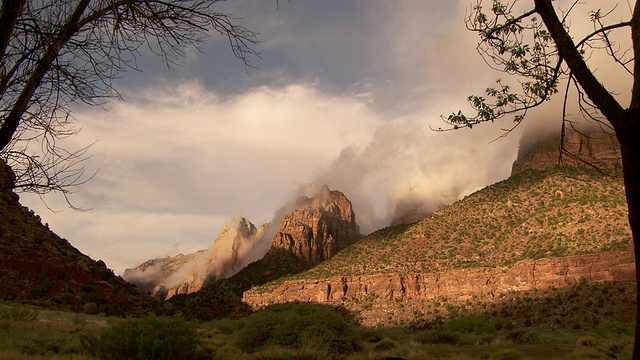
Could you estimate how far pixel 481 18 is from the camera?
7.36 m

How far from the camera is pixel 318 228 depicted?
409ft

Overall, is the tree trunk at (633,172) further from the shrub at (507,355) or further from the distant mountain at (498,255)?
the distant mountain at (498,255)

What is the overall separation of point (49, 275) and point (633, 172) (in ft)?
118

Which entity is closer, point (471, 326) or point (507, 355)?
point (507, 355)

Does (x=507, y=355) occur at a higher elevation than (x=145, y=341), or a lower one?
lower

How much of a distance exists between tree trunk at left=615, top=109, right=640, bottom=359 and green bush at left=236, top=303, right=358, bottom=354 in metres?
12.2

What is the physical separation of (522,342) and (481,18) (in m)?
24.2

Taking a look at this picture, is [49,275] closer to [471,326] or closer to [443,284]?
[471,326]

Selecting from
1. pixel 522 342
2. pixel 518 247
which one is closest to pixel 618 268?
pixel 518 247

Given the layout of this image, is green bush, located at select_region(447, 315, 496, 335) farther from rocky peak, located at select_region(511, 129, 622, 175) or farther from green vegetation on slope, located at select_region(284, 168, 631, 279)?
rocky peak, located at select_region(511, 129, 622, 175)

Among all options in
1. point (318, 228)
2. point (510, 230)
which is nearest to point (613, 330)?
point (510, 230)

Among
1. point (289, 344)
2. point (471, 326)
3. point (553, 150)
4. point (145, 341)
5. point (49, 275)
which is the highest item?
point (553, 150)

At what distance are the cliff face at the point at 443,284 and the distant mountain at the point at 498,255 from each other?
13 centimetres

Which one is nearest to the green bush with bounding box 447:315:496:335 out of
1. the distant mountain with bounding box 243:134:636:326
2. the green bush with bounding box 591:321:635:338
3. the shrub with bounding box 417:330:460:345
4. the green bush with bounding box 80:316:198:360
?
the green bush with bounding box 591:321:635:338
